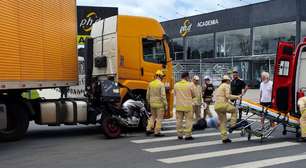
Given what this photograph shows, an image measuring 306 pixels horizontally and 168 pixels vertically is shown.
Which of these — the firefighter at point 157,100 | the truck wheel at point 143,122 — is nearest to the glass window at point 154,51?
the firefighter at point 157,100

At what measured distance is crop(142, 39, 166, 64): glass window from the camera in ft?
44.3

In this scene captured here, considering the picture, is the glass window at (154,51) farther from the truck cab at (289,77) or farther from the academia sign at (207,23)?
the academia sign at (207,23)

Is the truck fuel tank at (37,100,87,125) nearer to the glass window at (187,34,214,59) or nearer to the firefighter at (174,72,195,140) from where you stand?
the firefighter at (174,72,195,140)

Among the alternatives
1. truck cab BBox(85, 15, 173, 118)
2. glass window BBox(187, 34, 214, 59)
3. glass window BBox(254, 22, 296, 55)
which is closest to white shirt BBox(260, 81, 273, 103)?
truck cab BBox(85, 15, 173, 118)

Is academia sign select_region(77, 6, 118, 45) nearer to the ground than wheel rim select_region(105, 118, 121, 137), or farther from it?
farther from it

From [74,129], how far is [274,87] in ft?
19.8

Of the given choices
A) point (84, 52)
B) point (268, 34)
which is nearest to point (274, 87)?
point (84, 52)

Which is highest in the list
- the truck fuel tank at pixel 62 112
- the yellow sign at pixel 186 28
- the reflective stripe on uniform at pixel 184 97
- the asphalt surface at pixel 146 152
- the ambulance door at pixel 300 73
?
the yellow sign at pixel 186 28

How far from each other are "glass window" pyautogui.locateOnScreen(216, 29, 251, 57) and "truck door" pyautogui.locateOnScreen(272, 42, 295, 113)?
103ft

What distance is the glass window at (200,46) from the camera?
4859 cm

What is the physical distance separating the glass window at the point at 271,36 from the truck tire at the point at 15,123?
103ft

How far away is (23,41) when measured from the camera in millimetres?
10594

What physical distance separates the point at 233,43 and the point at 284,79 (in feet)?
110

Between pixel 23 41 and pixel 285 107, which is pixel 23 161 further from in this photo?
pixel 285 107
